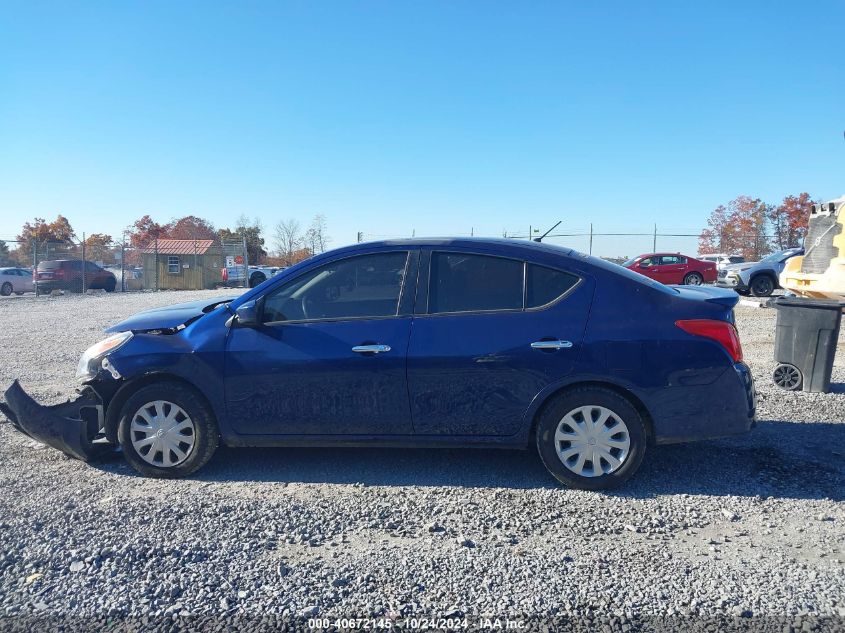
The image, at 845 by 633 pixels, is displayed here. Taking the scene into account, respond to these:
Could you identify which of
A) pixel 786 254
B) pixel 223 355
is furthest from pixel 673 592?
pixel 786 254

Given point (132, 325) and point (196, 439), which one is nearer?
point (196, 439)

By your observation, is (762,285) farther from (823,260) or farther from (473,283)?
(473,283)

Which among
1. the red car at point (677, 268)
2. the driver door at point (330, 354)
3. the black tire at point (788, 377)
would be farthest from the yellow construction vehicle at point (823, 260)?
the red car at point (677, 268)

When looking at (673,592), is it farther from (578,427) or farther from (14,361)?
(14,361)

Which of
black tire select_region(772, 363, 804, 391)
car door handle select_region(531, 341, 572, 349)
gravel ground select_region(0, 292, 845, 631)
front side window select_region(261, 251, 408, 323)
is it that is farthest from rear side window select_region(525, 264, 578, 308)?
black tire select_region(772, 363, 804, 391)

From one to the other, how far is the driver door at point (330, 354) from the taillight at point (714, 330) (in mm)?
1860

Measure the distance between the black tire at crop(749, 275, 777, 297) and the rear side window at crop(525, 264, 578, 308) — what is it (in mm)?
18727

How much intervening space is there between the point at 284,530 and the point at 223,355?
4.50ft

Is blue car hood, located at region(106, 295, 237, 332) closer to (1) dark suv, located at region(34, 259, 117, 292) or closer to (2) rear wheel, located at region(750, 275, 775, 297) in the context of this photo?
(2) rear wheel, located at region(750, 275, 775, 297)

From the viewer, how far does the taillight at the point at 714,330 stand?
4477 mm

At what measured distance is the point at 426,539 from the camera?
3.86 m

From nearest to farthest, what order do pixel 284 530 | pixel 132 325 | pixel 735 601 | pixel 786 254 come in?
1. pixel 735 601
2. pixel 284 530
3. pixel 132 325
4. pixel 786 254

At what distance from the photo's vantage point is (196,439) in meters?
4.76

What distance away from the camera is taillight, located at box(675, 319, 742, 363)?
14.7 feet
